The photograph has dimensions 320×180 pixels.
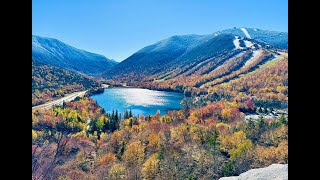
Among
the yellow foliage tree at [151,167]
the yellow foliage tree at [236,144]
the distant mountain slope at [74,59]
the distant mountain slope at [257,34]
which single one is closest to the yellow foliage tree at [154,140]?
the yellow foliage tree at [151,167]

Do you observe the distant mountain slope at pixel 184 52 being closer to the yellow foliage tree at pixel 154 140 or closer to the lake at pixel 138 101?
the lake at pixel 138 101

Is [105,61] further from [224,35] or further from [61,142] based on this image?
[224,35]

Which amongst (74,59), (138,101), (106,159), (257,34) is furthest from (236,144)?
(74,59)

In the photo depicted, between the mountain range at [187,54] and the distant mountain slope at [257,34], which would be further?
the mountain range at [187,54]

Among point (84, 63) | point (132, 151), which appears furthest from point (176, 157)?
point (84, 63)

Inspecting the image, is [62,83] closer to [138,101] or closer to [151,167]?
[138,101]
